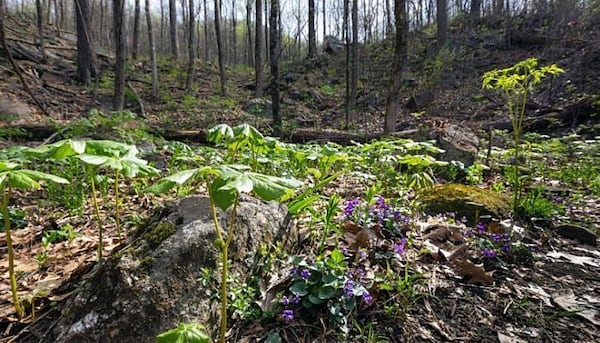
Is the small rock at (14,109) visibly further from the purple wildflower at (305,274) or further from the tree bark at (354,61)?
the tree bark at (354,61)

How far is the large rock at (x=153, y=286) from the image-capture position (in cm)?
121

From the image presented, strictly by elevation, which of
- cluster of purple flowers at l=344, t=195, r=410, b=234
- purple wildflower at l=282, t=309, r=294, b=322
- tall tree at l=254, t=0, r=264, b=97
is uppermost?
tall tree at l=254, t=0, r=264, b=97

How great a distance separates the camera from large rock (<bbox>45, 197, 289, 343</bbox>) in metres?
1.21

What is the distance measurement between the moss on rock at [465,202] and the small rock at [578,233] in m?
0.35

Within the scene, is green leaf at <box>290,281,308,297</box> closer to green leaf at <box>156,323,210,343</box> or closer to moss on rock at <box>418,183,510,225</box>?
green leaf at <box>156,323,210,343</box>

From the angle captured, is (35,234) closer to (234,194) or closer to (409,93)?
(234,194)

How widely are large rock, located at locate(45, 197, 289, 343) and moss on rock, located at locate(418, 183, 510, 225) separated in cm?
163

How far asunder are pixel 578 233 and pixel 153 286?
2.74m

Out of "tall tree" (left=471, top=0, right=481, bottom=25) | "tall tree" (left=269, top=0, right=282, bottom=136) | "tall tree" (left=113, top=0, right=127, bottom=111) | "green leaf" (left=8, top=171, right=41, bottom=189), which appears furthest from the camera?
"tall tree" (left=471, top=0, right=481, bottom=25)

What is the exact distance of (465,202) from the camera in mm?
2467

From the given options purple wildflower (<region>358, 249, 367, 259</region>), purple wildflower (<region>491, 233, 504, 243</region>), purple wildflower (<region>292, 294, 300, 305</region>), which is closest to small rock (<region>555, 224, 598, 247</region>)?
purple wildflower (<region>491, 233, 504, 243</region>)

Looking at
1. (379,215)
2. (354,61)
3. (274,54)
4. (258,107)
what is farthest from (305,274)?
(354,61)

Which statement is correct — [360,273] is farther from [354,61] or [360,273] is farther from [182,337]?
[354,61]

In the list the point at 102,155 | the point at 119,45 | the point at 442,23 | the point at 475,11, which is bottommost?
the point at 102,155
